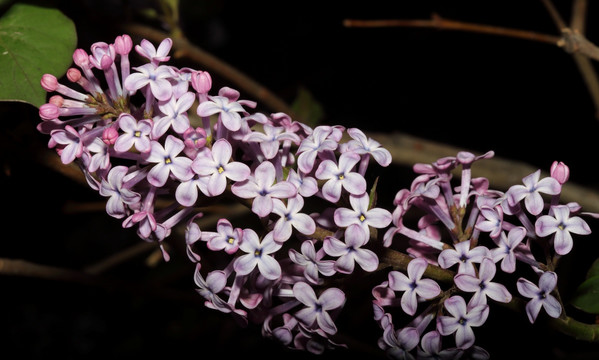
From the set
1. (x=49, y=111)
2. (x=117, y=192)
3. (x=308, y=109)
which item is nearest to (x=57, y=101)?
(x=49, y=111)

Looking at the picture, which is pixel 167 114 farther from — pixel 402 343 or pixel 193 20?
pixel 193 20

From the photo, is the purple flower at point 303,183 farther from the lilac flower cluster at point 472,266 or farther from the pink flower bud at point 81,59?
the pink flower bud at point 81,59

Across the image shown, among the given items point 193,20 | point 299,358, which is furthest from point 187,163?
point 193,20

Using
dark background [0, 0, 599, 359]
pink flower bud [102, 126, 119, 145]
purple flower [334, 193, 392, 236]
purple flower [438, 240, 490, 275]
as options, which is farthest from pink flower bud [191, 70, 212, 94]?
dark background [0, 0, 599, 359]

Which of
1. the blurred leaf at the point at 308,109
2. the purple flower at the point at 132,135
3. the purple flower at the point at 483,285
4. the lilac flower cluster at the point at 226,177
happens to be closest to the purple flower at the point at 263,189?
the lilac flower cluster at the point at 226,177

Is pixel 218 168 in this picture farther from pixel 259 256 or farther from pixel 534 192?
pixel 534 192

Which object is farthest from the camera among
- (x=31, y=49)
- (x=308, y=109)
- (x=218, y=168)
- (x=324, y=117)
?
(x=324, y=117)

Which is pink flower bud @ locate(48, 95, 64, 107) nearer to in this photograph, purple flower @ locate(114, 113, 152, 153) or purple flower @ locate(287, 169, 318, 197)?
purple flower @ locate(114, 113, 152, 153)
